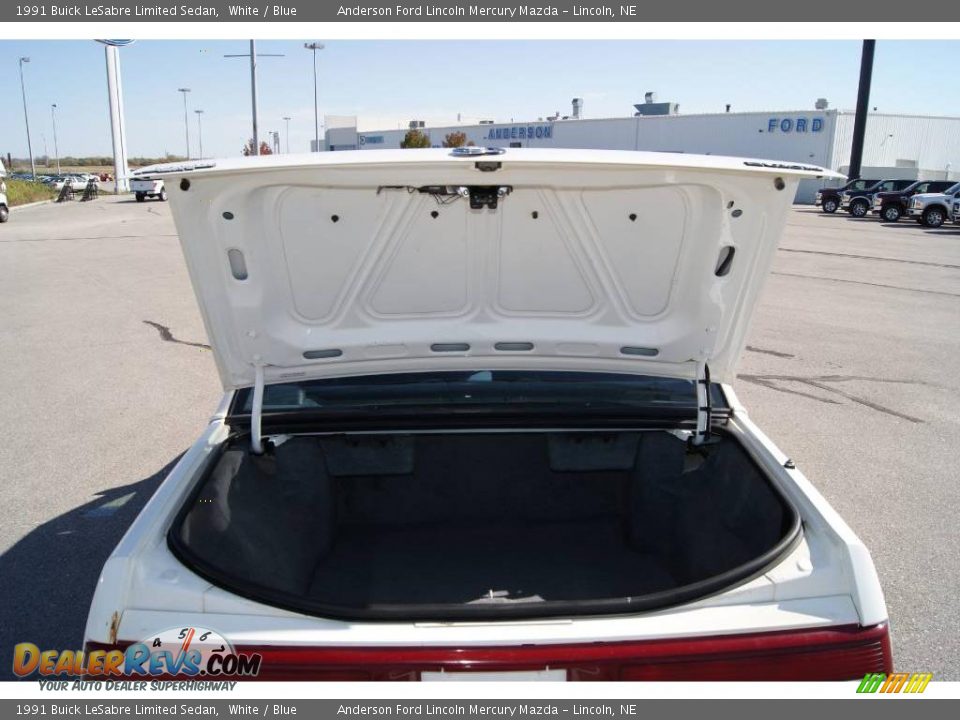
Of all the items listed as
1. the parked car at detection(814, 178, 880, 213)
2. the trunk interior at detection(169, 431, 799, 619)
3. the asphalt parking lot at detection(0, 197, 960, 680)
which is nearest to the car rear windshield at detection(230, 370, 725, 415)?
the trunk interior at detection(169, 431, 799, 619)

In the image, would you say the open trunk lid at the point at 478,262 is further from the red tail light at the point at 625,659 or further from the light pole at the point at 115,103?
the light pole at the point at 115,103

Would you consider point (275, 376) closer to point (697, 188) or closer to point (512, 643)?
point (512, 643)

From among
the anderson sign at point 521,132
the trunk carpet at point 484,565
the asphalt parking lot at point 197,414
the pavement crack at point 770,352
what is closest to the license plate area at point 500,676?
the trunk carpet at point 484,565

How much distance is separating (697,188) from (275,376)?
1573mm

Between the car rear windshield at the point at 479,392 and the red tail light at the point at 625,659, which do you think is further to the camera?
the car rear windshield at the point at 479,392

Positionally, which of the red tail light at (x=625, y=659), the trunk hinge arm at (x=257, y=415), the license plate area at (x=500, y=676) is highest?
the trunk hinge arm at (x=257, y=415)

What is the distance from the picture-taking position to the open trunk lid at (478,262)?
7.26 feet

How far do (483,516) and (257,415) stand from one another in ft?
3.70

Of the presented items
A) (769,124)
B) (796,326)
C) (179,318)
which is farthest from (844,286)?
(769,124)

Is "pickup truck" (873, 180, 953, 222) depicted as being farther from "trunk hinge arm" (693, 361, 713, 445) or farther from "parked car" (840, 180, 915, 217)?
"trunk hinge arm" (693, 361, 713, 445)

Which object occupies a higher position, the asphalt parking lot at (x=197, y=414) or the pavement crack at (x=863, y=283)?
the pavement crack at (x=863, y=283)

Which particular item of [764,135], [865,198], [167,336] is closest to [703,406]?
[167,336]

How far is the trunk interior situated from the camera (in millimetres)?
2391

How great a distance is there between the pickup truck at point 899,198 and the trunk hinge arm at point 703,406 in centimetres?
2876
